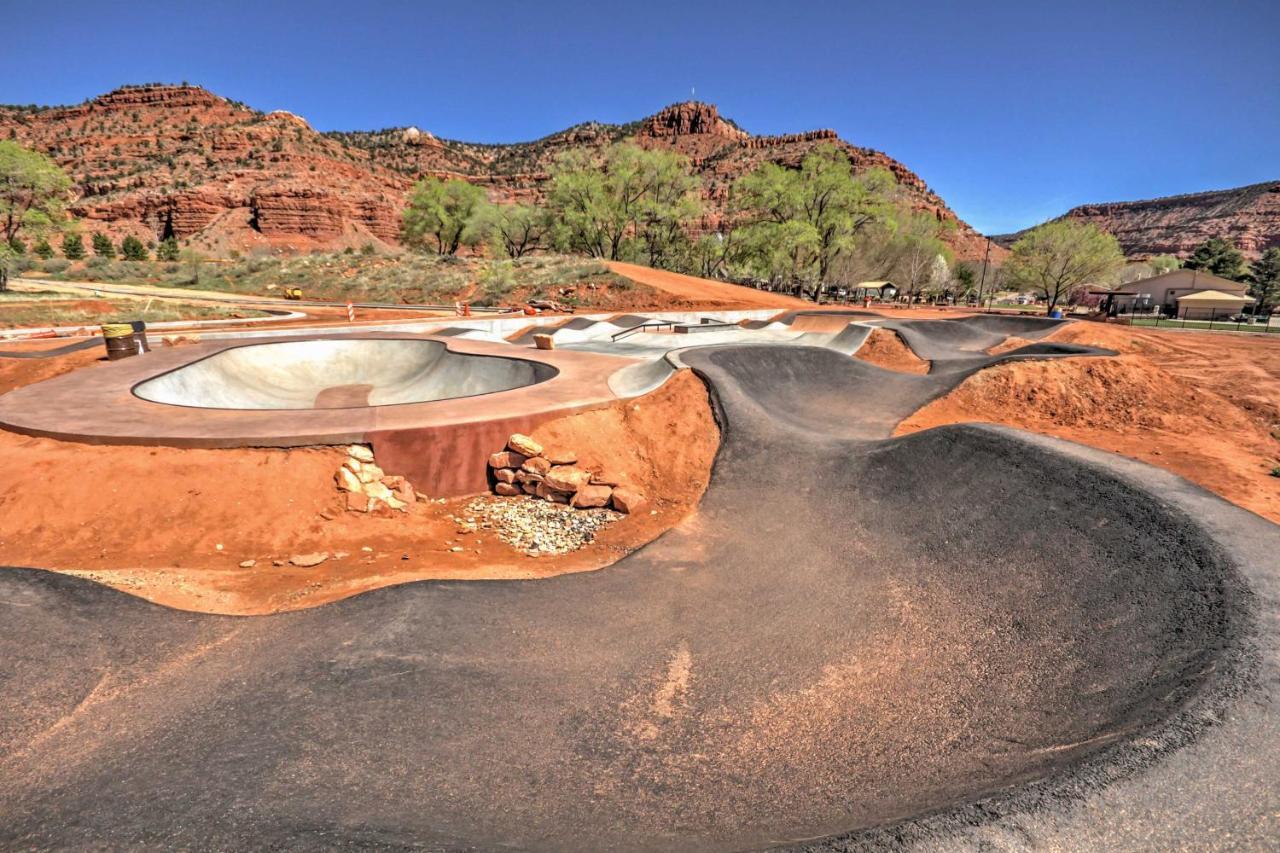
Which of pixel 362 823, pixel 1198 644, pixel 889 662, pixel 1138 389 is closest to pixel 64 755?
pixel 362 823

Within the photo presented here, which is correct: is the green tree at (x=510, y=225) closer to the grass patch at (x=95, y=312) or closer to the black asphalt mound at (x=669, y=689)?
the grass patch at (x=95, y=312)

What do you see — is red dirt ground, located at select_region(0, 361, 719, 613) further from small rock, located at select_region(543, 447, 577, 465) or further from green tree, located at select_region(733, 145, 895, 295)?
green tree, located at select_region(733, 145, 895, 295)

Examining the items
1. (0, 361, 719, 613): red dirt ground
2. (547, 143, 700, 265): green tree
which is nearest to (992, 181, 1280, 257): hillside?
(547, 143, 700, 265): green tree

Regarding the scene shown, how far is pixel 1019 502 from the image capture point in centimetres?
725

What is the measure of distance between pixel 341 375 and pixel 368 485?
10.3m

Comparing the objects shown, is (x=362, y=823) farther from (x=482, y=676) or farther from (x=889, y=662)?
(x=889, y=662)

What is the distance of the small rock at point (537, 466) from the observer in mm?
10180

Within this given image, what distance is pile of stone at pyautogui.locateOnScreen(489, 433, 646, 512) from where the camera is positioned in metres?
9.95

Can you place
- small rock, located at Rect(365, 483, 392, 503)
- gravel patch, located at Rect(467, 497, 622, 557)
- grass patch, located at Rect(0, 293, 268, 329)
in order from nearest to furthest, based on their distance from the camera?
gravel patch, located at Rect(467, 497, 622, 557), small rock, located at Rect(365, 483, 392, 503), grass patch, located at Rect(0, 293, 268, 329)

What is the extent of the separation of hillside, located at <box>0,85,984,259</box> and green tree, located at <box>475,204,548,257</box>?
12.7 meters

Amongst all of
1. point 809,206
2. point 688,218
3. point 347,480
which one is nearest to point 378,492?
point 347,480

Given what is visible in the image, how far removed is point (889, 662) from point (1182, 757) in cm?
275

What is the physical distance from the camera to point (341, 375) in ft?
57.4

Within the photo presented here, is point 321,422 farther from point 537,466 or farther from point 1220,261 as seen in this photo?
point 1220,261
